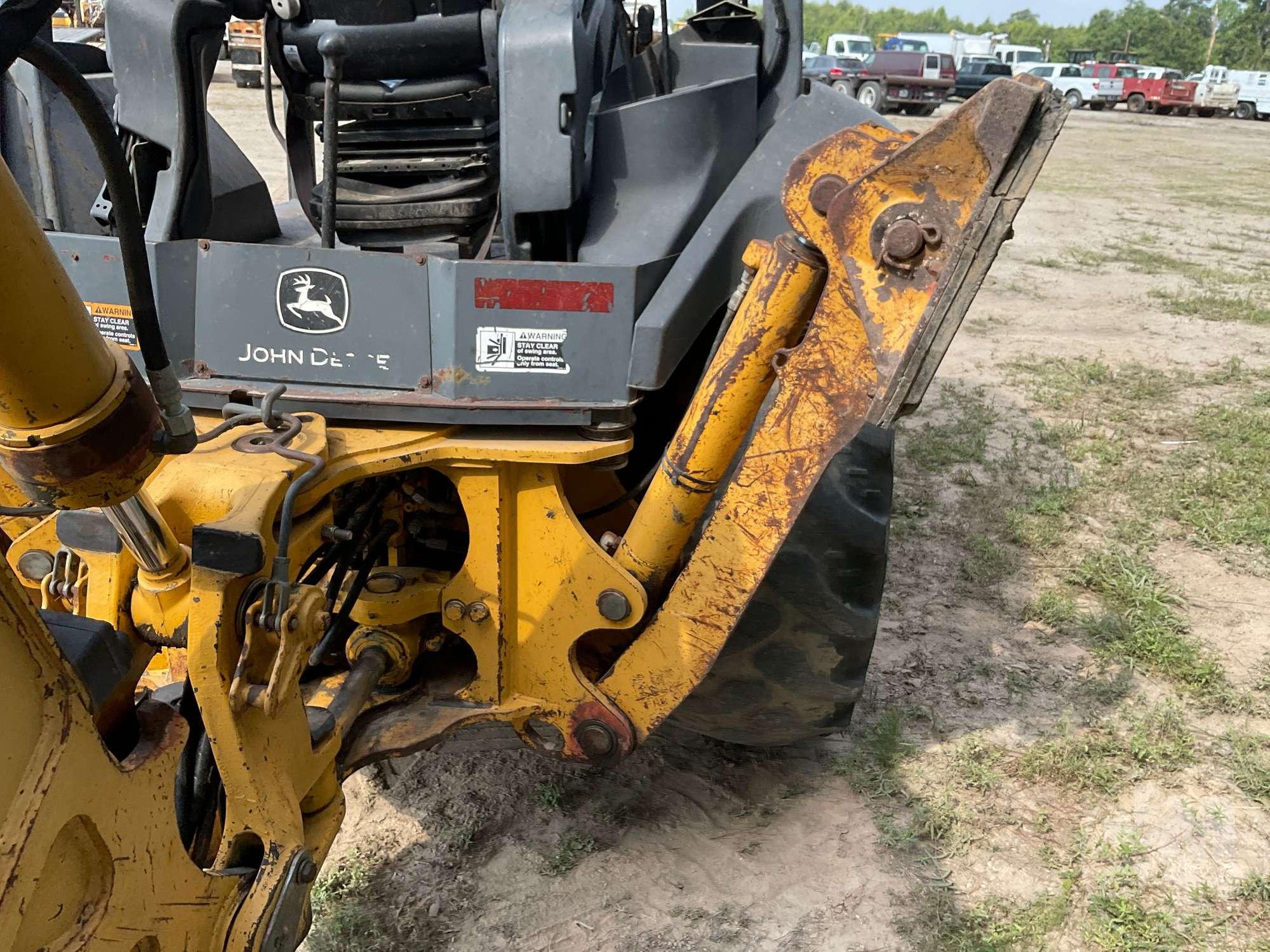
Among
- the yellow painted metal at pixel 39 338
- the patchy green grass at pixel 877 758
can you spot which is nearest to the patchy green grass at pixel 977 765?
the patchy green grass at pixel 877 758

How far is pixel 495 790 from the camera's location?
2717 millimetres

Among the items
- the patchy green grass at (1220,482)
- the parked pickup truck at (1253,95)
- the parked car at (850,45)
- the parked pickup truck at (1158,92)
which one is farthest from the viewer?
the parked pickup truck at (1158,92)

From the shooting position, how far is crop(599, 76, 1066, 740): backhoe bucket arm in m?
1.59

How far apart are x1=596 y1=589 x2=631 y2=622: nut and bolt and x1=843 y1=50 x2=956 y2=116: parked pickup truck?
79.3 feet

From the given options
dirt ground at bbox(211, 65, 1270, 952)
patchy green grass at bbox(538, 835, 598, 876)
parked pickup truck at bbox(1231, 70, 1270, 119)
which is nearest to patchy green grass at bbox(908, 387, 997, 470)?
dirt ground at bbox(211, 65, 1270, 952)

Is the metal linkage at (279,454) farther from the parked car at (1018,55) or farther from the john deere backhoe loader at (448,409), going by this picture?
the parked car at (1018,55)

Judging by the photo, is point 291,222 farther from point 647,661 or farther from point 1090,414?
point 1090,414

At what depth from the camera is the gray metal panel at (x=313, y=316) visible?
79.2 inches

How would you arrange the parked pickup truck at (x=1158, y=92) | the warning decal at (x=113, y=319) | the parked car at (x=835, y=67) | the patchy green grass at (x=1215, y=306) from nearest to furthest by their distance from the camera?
the warning decal at (x=113, y=319), the patchy green grass at (x=1215, y=306), the parked car at (x=835, y=67), the parked pickup truck at (x=1158, y=92)

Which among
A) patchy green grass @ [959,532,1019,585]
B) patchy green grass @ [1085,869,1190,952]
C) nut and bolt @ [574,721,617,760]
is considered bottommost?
patchy green grass @ [959,532,1019,585]

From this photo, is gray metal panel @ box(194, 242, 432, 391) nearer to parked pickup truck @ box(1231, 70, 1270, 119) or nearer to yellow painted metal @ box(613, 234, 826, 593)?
yellow painted metal @ box(613, 234, 826, 593)

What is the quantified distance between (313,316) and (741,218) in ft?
2.93

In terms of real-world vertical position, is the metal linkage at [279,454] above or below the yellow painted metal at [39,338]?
below

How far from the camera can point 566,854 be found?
2.50m
